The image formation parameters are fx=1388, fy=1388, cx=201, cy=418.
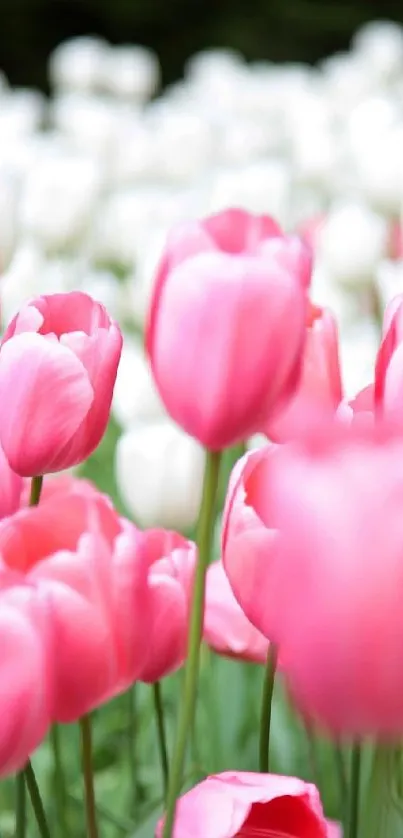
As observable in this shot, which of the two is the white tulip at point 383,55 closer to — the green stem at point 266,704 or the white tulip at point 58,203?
the white tulip at point 58,203

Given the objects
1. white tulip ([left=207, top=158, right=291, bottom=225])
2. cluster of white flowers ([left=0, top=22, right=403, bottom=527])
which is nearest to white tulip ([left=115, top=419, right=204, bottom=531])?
cluster of white flowers ([left=0, top=22, right=403, bottom=527])

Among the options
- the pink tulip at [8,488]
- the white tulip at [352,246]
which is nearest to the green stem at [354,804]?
the pink tulip at [8,488]

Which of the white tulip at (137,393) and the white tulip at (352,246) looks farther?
the white tulip at (352,246)

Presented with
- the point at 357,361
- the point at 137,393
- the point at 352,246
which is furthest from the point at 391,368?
the point at 352,246

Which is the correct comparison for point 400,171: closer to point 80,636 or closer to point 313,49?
point 80,636

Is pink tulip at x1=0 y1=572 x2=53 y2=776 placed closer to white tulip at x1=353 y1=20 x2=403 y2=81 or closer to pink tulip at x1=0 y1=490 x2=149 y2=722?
pink tulip at x1=0 y1=490 x2=149 y2=722

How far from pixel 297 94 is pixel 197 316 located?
1.72 meters

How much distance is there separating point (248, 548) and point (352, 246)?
2.65ft

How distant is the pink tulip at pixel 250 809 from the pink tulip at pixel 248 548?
0.16 ft

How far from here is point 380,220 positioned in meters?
1.22

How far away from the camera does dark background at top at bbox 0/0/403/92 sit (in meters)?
4.03

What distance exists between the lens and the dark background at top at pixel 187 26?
13.2 ft

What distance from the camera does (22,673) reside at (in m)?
0.29

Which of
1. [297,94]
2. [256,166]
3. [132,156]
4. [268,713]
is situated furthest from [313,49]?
[268,713]
